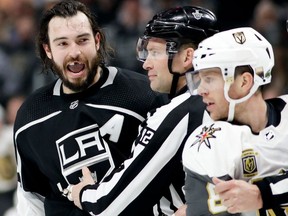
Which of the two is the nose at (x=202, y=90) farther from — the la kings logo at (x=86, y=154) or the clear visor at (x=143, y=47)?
the la kings logo at (x=86, y=154)

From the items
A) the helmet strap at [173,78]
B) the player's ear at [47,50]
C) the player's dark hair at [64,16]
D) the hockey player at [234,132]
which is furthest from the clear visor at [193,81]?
the player's ear at [47,50]

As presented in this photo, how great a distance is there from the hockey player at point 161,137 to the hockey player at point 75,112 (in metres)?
0.22

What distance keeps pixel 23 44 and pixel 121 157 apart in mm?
4851

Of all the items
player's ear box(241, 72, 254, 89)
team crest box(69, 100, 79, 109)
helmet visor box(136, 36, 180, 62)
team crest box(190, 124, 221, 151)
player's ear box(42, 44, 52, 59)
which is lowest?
team crest box(69, 100, 79, 109)

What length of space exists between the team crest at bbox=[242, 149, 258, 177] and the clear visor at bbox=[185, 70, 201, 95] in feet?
1.23

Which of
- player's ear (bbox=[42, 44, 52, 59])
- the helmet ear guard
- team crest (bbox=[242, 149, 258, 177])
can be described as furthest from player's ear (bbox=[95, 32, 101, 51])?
team crest (bbox=[242, 149, 258, 177])

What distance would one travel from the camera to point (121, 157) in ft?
11.5

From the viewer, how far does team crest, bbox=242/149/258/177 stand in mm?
2693

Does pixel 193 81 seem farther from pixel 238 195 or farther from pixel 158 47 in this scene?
pixel 238 195

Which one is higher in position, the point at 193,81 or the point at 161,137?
the point at 193,81

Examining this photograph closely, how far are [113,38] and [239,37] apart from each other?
4.70 metres

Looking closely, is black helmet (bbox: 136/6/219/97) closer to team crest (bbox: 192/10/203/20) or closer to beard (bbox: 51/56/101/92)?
team crest (bbox: 192/10/203/20)

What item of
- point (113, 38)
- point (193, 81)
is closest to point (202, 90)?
point (193, 81)

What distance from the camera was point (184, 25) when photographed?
3.18m
